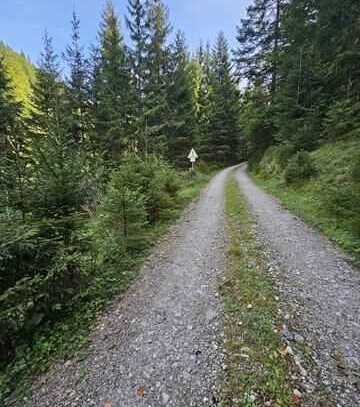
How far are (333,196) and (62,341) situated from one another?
6.95 meters

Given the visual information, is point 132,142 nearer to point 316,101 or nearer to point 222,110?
point 316,101

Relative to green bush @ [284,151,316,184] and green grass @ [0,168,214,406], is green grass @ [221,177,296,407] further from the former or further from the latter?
green bush @ [284,151,316,184]

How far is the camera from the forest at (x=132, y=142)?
301 cm

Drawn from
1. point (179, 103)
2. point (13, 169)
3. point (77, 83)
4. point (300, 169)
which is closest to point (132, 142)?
point (77, 83)

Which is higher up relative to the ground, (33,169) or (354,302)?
(33,169)

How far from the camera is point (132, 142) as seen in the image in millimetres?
17562

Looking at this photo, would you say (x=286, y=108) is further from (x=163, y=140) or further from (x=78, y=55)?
(x=78, y=55)

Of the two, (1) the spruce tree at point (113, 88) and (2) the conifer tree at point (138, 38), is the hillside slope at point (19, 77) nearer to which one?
(1) the spruce tree at point (113, 88)

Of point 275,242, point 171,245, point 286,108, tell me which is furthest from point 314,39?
point 171,245

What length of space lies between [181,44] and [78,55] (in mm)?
9958

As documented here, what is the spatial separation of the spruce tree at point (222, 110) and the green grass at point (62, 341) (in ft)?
89.1

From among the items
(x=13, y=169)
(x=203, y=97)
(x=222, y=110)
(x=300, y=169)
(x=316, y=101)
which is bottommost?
(x=300, y=169)

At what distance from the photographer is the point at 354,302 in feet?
10.3

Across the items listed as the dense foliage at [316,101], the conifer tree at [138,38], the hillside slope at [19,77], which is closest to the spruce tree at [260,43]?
the dense foliage at [316,101]
